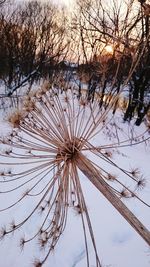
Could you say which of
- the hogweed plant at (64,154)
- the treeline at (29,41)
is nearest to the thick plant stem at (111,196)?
the hogweed plant at (64,154)

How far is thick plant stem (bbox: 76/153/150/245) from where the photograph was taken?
2848 millimetres

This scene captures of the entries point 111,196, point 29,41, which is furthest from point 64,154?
point 29,41

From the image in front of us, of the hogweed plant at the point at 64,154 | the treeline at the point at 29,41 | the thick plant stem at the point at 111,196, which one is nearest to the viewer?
the thick plant stem at the point at 111,196

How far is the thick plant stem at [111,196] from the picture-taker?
2.85m

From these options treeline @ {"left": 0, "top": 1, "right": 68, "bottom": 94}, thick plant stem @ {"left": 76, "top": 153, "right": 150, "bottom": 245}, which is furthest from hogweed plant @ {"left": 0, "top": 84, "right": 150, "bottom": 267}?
treeline @ {"left": 0, "top": 1, "right": 68, "bottom": 94}

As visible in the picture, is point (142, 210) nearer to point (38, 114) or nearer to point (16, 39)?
point (38, 114)

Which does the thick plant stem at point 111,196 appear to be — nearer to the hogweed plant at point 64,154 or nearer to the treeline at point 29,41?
the hogweed plant at point 64,154

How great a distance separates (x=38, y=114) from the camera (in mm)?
3424

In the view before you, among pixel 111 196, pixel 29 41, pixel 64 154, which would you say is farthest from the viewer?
pixel 29 41

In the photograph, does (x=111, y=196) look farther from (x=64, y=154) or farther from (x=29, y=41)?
(x=29, y=41)

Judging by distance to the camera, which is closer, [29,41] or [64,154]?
[64,154]

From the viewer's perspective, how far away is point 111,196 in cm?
292

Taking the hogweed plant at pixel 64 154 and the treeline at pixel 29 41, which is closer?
the hogweed plant at pixel 64 154

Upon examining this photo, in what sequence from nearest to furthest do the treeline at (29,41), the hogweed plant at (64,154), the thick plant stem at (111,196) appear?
the thick plant stem at (111,196), the hogweed plant at (64,154), the treeline at (29,41)
